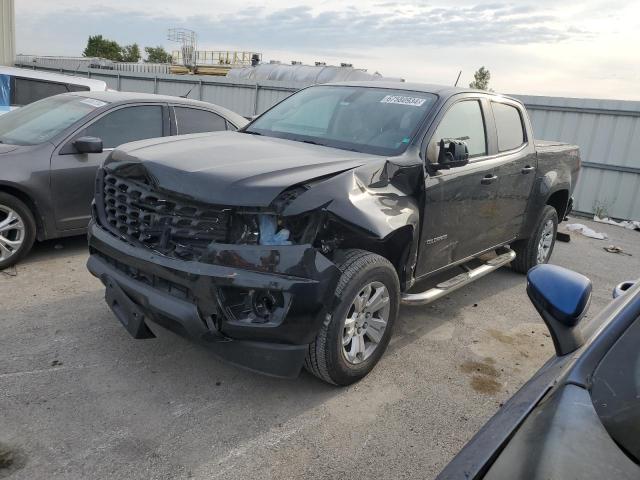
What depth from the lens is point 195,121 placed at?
6.02m

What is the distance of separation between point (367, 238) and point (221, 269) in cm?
92

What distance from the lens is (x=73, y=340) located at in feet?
12.0

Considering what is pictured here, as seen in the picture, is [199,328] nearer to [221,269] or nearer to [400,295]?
[221,269]

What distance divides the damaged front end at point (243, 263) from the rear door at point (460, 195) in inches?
29.5

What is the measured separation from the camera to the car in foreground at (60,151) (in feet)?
15.6

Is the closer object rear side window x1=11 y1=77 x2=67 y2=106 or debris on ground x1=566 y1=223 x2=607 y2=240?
rear side window x1=11 y1=77 x2=67 y2=106

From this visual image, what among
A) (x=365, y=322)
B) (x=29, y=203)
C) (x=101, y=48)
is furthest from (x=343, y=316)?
(x=101, y=48)

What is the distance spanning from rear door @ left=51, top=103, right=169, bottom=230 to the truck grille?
1955 millimetres

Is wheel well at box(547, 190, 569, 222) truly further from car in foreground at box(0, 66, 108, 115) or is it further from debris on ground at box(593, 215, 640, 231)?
car in foreground at box(0, 66, 108, 115)

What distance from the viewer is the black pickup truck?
2756 mm

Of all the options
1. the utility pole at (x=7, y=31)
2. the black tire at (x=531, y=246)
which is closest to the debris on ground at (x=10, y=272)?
the black tire at (x=531, y=246)

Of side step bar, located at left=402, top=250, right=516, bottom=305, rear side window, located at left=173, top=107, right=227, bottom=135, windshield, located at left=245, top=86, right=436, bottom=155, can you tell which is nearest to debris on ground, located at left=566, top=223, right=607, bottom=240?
side step bar, located at left=402, top=250, right=516, bottom=305

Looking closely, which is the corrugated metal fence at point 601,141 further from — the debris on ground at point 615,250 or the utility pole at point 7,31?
the utility pole at point 7,31

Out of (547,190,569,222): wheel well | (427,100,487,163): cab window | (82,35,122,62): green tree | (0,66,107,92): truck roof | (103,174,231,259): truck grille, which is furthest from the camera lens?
(82,35,122,62): green tree
